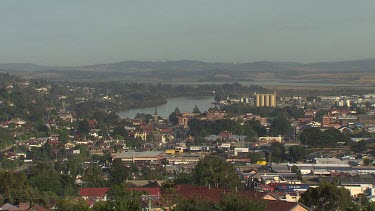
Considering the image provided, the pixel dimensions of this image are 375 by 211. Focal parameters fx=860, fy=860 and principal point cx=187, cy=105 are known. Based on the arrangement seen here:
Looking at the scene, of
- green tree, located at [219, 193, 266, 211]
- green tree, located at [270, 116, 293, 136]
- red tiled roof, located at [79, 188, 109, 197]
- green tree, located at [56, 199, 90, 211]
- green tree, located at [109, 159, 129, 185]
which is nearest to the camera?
green tree, located at [219, 193, 266, 211]

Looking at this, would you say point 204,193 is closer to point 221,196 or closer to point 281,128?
point 221,196

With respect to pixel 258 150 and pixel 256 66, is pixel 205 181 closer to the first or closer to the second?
pixel 258 150

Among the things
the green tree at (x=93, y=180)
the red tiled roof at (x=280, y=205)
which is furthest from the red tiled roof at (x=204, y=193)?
the green tree at (x=93, y=180)

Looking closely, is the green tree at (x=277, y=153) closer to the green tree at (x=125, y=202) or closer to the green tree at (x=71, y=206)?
the green tree at (x=125, y=202)

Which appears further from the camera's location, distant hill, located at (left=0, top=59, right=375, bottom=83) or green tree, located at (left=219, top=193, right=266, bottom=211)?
distant hill, located at (left=0, top=59, right=375, bottom=83)

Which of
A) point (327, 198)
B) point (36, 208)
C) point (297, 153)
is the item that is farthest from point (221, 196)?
point (297, 153)

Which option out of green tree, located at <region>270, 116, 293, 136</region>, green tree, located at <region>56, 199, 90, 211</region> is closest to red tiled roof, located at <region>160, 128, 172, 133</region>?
green tree, located at <region>270, 116, 293, 136</region>

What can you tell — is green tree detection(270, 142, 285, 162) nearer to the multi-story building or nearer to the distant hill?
the multi-story building
